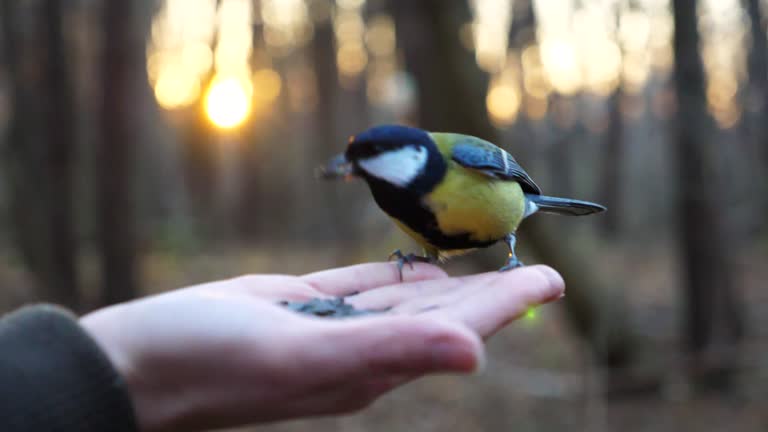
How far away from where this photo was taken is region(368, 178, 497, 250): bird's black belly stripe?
7.72 feet

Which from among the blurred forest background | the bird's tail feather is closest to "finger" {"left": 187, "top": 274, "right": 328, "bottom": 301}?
the bird's tail feather

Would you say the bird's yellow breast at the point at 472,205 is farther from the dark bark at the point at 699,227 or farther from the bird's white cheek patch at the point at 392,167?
the dark bark at the point at 699,227

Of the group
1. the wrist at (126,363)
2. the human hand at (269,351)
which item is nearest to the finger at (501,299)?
the human hand at (269,351)

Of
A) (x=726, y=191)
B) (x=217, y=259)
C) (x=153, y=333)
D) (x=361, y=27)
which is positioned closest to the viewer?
(x=153, y=333)

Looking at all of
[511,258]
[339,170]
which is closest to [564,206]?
[511,258]

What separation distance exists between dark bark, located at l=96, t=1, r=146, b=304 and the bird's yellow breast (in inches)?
187

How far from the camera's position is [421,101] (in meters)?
5.92

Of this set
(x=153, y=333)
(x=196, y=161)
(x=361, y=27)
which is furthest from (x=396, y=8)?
(x=361, y=27)

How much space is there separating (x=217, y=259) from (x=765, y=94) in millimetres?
10062

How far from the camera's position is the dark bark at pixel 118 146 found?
6297 mm

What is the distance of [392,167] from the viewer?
2.35m

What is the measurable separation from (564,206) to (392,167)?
991 millimetres

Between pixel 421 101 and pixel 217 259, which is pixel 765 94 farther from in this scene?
pixel 217 259

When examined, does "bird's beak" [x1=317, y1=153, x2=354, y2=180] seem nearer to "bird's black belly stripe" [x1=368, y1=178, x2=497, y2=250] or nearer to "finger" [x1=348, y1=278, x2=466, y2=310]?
"bird's black belly stripe" [x1=368, y1=178, x2=497, y2=250]
